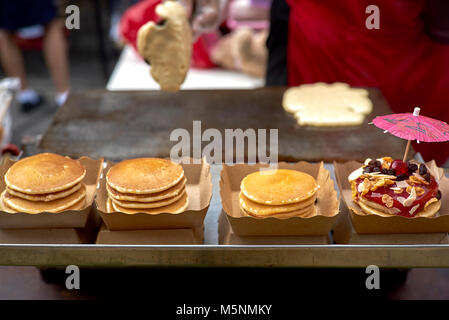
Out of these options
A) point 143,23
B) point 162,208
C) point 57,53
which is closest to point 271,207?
point 162,208

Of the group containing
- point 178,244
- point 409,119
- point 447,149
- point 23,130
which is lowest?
point 23,130

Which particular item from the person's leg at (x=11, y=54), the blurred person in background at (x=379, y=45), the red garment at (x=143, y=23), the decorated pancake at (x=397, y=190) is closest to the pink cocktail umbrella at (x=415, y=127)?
the decorated pancake at (x=397, y=190)

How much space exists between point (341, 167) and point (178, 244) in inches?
16.8

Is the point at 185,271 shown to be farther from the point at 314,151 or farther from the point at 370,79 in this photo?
the point at 370,79

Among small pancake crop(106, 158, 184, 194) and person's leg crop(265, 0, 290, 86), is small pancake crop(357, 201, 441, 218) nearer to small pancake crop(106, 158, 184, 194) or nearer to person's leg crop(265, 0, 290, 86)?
small pancake crop(106, 158, 184, 194)

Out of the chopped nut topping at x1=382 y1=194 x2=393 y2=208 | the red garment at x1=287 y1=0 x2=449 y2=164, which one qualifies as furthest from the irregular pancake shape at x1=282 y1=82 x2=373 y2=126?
the chopped nut topping at x1=382 y1=194 x2=393 y2=208

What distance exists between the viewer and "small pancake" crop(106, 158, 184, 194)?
0.93 m

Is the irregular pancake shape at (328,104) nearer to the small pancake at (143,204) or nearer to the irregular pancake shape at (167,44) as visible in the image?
the irregular pancake shape at (167,44)

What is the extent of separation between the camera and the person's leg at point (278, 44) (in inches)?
79.5

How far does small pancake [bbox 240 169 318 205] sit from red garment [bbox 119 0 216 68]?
6.83 ft

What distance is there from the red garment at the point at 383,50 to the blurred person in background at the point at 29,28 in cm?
Result: 196

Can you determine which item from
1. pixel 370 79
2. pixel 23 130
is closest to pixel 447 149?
pixel 370 79

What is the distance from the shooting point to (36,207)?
937 mm

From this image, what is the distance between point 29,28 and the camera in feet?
11.4
